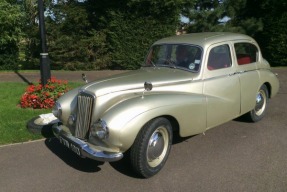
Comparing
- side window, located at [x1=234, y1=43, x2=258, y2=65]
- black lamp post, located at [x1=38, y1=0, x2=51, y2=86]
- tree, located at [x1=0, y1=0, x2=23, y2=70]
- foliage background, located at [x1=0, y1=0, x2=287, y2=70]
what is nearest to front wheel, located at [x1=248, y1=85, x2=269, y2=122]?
side window, located at [x1=234, y1=43, x2=258, y2=65]

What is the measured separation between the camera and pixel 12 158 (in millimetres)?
5008

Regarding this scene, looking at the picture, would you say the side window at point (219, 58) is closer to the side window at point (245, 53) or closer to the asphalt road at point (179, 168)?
the side window at point (245, 53)

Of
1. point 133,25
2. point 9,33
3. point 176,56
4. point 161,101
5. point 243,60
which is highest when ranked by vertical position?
point 133,25

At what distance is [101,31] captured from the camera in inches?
549

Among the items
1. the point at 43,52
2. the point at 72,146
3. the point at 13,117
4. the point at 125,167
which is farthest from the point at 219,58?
the point at 13,117

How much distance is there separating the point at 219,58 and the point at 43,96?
396 cm

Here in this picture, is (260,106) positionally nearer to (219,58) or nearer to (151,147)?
(219,58)

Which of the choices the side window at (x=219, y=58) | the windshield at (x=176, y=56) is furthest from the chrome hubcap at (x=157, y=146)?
the side window at (x=219, y=58)

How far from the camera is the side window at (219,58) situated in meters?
5.29

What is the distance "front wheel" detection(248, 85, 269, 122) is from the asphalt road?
511mm

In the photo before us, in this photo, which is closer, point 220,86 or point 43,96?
point 220,86

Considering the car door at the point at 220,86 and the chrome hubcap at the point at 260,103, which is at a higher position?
the car door at the point at 220,86

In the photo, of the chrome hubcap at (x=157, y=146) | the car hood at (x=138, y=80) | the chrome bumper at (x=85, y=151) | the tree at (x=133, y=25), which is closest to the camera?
the chrome bumper at (x=85, y=151)

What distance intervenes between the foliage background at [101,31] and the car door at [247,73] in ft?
23.7
